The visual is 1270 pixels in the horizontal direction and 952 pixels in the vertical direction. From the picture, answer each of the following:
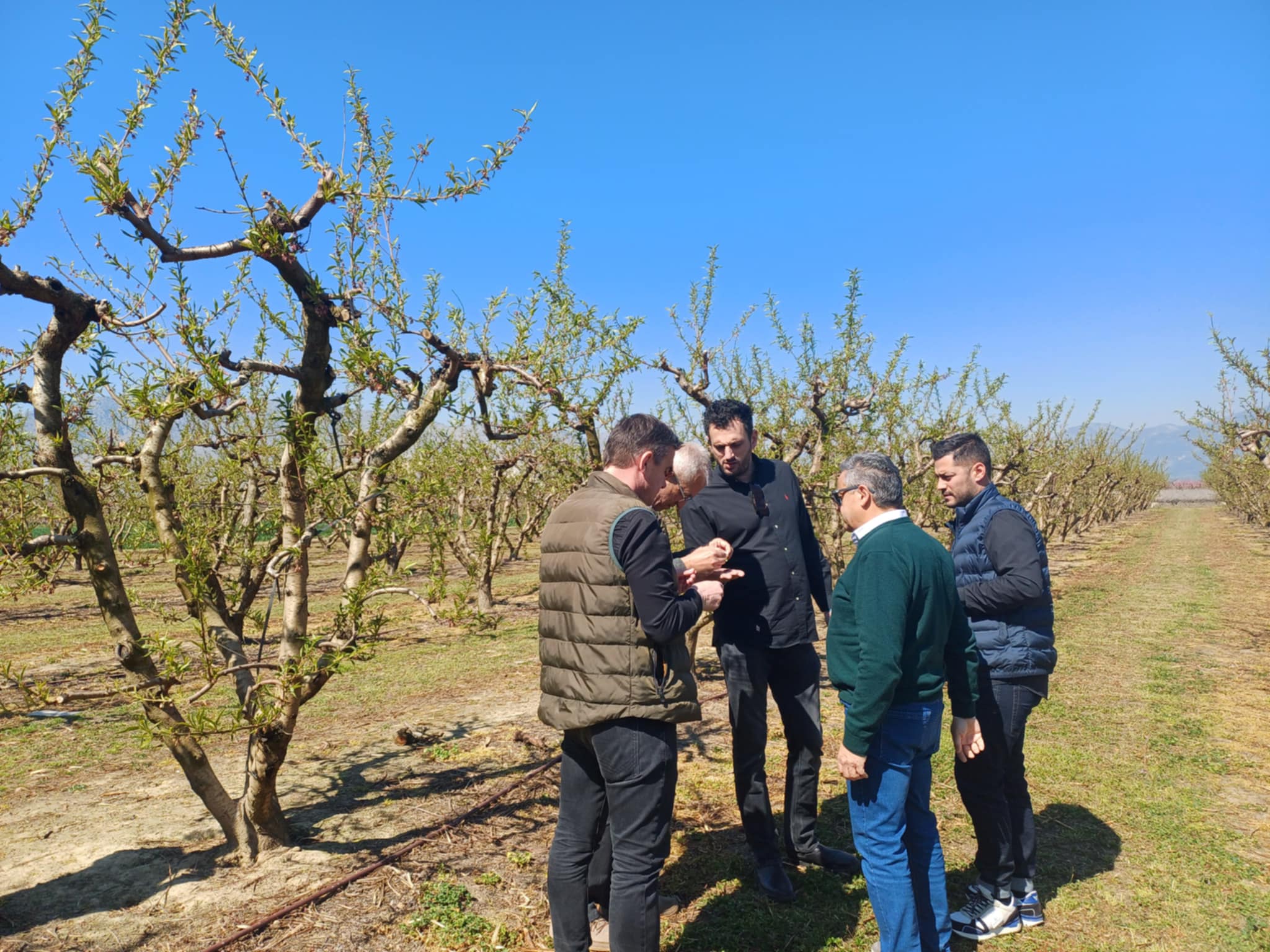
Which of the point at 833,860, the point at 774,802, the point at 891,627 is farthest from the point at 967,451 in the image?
the point at 774,802

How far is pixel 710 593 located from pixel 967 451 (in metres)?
1.47

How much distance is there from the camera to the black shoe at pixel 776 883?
3.30 meters

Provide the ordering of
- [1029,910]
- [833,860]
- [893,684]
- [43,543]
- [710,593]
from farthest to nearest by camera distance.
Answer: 1. [833,860]
2. [1029,910]
3. [43,543]
4. [710,593]
5. [893,684]

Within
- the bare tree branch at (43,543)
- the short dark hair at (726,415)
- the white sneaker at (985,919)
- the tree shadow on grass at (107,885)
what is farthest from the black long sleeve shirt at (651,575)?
the tree shadow on grass at (107,885)

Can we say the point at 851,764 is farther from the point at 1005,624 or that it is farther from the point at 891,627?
the point at 1005,624

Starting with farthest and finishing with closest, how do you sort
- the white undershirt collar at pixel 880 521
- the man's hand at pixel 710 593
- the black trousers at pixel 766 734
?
1. the black trousers at pixel 766 734
2. the man's hand at pixel 710 593
3. the white undershirt collar at pixel 880 521

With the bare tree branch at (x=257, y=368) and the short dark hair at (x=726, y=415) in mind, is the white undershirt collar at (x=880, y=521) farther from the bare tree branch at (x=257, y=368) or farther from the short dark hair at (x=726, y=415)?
the bare tree branch at (x=257, y=368)

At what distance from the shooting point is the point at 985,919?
310 centimetres

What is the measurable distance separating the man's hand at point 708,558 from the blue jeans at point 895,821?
2.70 ft

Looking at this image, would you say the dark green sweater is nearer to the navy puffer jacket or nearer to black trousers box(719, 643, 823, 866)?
the navy puffer jacket

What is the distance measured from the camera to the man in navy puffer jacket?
10.0ft

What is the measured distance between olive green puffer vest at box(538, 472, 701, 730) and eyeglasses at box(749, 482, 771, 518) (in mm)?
1165

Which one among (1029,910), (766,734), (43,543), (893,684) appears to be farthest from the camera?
(766,734)

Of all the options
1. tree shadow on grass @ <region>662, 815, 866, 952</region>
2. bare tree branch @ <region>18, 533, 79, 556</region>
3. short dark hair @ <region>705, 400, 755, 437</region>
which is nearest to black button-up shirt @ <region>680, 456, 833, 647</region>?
short dark hair @ <region>705, 400, 755, 437</region>
